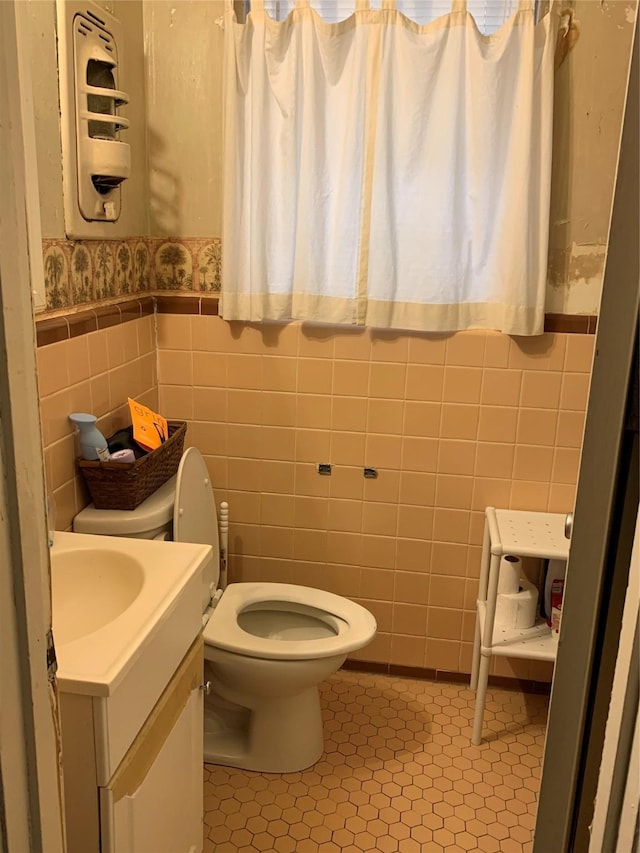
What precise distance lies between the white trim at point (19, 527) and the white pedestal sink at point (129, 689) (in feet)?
1.57

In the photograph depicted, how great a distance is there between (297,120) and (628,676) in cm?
191

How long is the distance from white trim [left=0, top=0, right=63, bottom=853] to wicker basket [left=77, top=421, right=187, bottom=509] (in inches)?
46.6

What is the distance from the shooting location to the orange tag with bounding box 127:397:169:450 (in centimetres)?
199

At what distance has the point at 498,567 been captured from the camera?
208cm

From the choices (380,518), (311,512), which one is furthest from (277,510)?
(380,518)

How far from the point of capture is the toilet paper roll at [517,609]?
7.29ft

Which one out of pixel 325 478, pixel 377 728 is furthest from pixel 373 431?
pixel 377 728

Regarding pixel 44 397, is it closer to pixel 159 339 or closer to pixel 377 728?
pixel 159 339

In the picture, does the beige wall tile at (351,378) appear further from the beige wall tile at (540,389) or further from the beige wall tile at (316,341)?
the beige wall tile at (540,389)

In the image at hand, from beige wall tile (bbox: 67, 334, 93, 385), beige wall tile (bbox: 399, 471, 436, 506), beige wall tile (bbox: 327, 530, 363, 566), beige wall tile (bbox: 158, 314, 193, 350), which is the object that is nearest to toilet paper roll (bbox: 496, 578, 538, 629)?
beige wall tile (bbox: 399, 471, 436, 506)

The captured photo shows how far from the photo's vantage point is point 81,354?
1.86 m

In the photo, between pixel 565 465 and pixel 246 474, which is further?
pixel 246 474

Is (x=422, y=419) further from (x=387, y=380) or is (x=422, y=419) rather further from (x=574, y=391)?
(x=574, y=391)

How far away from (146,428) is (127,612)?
828 mm
